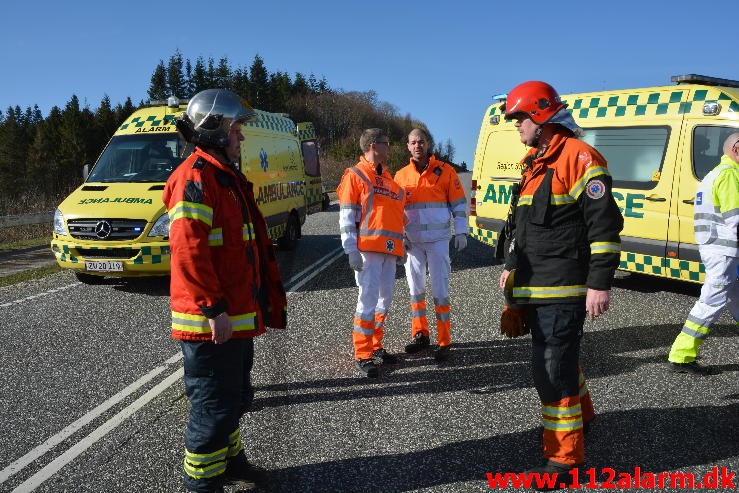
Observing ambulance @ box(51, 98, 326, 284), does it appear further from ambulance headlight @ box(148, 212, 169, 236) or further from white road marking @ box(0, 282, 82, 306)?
white road marking @ box(0, 282, 82, 306)

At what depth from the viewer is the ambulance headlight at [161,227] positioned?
7875 millimetres

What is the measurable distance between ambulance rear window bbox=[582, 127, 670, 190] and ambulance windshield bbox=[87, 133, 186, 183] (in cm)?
598

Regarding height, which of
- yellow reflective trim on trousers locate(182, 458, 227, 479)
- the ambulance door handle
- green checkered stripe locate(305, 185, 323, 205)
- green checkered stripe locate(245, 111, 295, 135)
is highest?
green checkered stripe locate(245, 111, 295, 135)

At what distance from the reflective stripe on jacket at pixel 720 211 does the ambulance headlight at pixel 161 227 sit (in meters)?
6.07

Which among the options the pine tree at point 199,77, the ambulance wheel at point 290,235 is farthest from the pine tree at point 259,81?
the ambulance wheel at point 290,235

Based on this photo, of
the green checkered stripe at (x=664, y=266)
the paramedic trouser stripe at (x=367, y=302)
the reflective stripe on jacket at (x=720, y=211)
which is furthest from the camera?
the green checkered stripe at (x=664, y=266)

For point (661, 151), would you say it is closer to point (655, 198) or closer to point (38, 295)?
point (655, 198)

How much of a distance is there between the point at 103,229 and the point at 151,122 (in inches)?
93.2

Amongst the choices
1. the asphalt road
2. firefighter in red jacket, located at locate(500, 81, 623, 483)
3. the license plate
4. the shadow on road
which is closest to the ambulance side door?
the asphalt road

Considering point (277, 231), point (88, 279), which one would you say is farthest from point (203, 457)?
point (277, 231)

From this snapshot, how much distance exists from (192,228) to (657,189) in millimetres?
6267

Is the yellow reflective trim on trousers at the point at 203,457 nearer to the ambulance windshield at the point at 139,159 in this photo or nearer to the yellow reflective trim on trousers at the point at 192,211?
the yellow reflective trim on trousers at the point at 192,211

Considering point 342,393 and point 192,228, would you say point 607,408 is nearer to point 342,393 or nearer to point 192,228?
point 342,393

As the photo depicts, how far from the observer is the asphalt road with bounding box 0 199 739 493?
3457 mm
